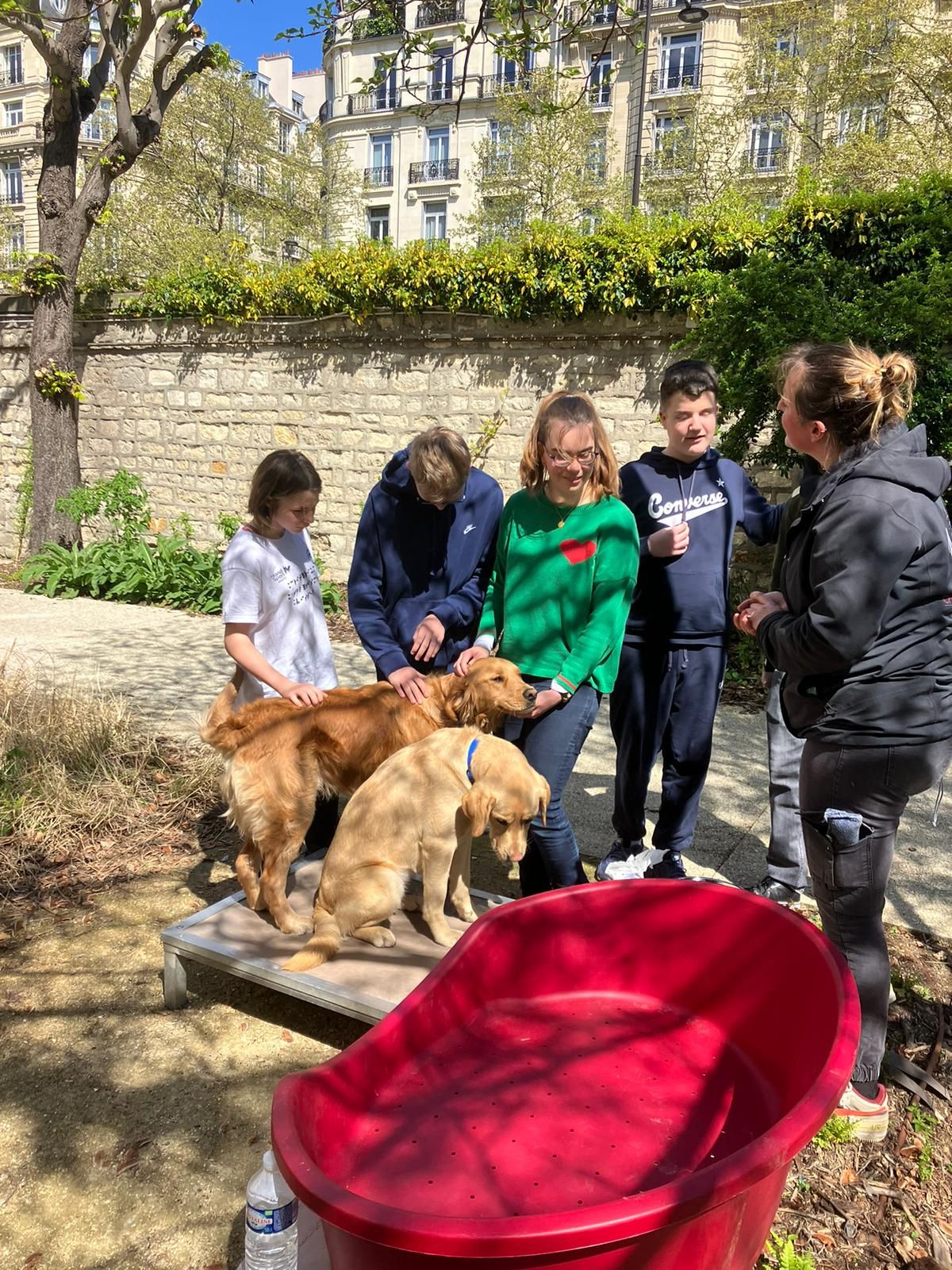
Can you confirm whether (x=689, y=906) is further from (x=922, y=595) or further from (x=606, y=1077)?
(x=922, y=595)

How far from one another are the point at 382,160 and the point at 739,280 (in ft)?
158

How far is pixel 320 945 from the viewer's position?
117 inches

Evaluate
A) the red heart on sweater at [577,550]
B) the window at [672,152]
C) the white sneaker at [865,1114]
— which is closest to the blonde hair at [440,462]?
the red heart on sweater at [577,550]

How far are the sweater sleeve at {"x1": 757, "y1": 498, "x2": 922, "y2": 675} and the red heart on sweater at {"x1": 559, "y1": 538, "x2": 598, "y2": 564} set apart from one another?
1079 mm

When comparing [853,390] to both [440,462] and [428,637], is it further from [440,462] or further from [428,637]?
[428,637]

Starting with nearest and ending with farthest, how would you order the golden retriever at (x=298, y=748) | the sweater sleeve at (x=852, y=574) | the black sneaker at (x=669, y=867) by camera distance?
the sweater sleeve at (x=852, y=574) → the golden retriever at (x=298, y=748) → the black sneaker at (x=669, y=867)

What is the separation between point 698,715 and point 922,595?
1599mm

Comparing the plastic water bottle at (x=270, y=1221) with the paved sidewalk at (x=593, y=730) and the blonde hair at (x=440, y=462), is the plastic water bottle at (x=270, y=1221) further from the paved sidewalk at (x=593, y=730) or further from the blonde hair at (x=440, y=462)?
the paved sidewalk at (x=593, y=730)

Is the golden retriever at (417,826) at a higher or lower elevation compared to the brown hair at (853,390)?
lower

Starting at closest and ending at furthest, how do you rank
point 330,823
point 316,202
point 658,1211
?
point 658,1211 → point 330,823 → point 316,202

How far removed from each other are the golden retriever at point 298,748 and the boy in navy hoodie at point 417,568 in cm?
33

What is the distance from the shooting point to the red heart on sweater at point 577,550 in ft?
11.0

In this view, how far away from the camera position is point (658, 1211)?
4.54ft

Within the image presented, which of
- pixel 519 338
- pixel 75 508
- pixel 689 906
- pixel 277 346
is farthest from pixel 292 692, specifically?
pixel 75 508
